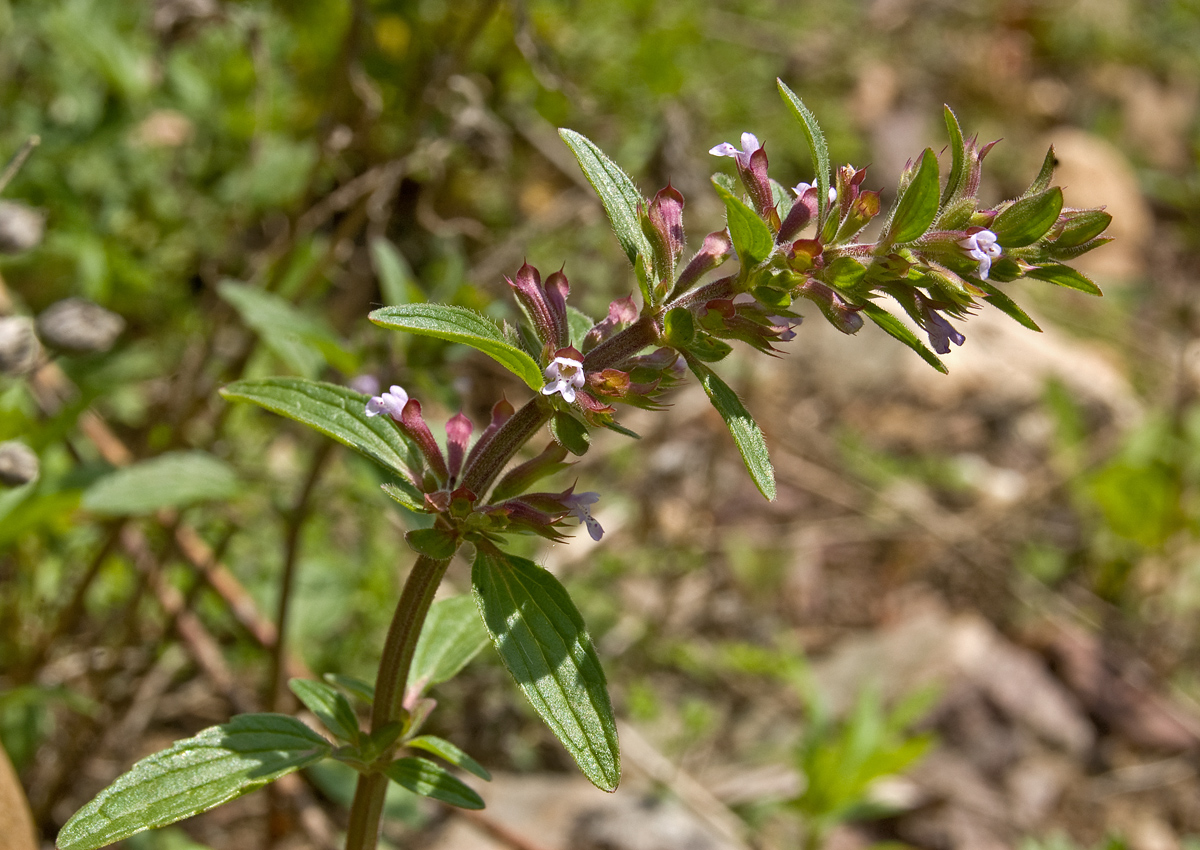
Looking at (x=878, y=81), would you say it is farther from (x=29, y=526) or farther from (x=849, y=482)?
(x=29, y=526)

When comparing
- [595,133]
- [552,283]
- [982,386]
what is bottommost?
[982,386]

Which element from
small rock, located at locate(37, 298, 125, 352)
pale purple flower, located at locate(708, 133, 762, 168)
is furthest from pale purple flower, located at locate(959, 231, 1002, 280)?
small rock, located at locate(37, 298, 125, 352)

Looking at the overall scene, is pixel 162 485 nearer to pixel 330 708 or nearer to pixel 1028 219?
pixel 330 708

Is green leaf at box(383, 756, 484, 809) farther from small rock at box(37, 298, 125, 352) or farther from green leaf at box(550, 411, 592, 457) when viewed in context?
small rock at box(37, 298, 125, 352)

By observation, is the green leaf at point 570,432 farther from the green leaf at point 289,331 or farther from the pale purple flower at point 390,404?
the green leaf at point 289,331

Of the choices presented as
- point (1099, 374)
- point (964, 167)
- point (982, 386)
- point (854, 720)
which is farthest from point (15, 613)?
point (1099, 374)

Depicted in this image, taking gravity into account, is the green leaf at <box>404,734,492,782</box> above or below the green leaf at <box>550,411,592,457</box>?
below
